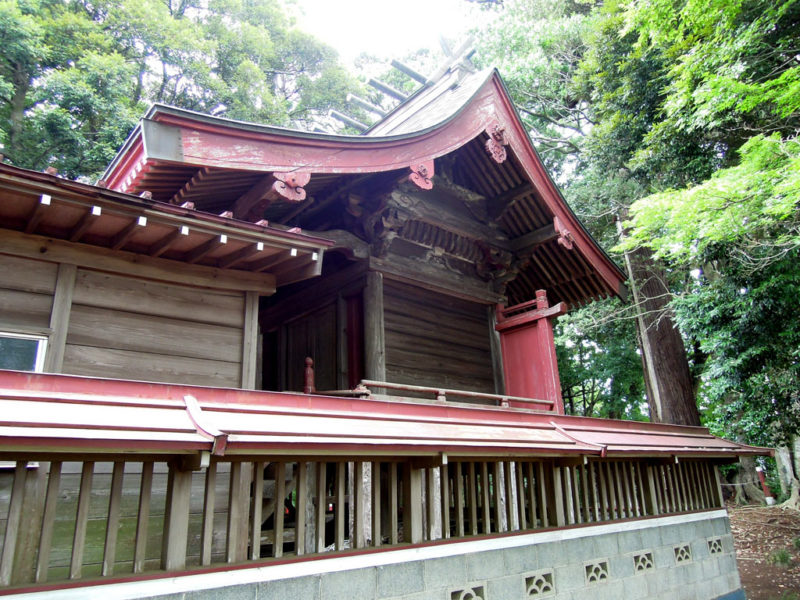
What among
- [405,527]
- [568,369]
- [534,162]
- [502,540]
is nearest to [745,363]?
[534,162]

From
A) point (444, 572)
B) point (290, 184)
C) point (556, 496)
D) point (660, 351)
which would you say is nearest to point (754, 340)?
point (660, 351)

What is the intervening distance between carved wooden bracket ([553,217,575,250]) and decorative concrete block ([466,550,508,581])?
15.2ft

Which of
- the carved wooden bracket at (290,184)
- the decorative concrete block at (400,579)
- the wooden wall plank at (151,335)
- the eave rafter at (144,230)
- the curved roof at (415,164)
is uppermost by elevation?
the curved roof at (415,164)

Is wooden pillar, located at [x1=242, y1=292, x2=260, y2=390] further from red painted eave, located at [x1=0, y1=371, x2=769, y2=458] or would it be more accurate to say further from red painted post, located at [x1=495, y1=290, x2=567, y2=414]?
red painted post, located at [x1=495, y1=290, x2=567, y2=414]

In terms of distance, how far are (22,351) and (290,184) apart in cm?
259

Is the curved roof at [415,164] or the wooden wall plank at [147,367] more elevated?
the curved roof at [415,164]

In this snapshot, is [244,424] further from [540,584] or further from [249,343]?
[540,584]

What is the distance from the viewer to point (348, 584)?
4.23 metres

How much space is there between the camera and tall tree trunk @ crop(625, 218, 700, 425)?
14570mm

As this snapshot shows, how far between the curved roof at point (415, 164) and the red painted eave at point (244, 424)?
211cm

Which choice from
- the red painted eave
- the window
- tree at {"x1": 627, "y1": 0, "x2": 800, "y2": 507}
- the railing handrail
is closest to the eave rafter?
the window

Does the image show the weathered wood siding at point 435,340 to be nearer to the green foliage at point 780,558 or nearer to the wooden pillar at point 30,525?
the wooden pillar at point 30,525

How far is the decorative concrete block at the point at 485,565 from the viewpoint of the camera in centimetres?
508

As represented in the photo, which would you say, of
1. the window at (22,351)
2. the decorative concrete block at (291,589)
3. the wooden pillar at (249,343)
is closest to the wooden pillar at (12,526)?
the window at (22,351)
